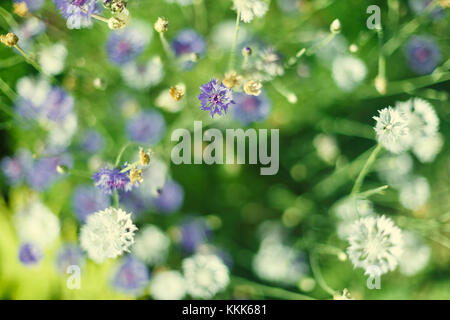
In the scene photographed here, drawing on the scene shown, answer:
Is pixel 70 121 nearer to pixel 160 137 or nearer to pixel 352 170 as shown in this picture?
pixel 160 137

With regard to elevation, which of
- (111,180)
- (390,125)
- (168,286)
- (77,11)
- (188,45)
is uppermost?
(188,45)

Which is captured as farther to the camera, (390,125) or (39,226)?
(39,226)

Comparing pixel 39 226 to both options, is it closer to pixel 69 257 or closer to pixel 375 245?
pixel 69 257

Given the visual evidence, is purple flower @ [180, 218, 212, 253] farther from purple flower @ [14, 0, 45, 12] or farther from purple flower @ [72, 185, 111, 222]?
purple flower @ [14, 0, 45, 12]

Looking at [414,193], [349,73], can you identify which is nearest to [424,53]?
[349,73]

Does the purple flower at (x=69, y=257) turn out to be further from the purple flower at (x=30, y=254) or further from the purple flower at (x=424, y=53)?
the purple flower at (x=424, y=53)

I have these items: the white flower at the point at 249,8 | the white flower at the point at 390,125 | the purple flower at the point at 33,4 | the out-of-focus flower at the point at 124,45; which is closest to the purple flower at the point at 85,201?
the out-of-focus flower at the point at 124,45
